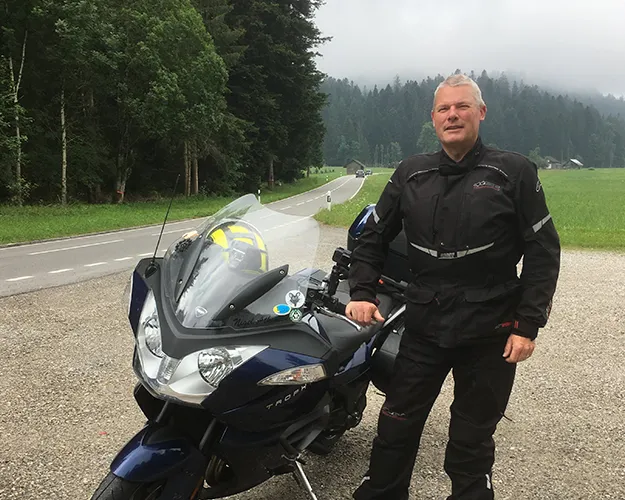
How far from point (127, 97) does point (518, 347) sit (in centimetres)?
2430

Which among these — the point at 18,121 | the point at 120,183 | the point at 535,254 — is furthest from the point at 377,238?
the point at 120,183

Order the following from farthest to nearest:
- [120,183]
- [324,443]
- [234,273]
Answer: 1. [120,183]
2. [324,443]
3. [234,273]

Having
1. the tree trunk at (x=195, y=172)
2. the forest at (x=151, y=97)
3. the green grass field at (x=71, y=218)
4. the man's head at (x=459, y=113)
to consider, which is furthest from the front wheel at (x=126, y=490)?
the tree trunk at (x=195, y=172)

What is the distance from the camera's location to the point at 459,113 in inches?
84.0

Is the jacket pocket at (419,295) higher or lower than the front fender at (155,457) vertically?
higher

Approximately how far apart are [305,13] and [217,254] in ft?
A: 130

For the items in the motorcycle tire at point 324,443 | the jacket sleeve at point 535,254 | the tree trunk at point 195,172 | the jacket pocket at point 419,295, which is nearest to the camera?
the jacket sleeve at point 535,254

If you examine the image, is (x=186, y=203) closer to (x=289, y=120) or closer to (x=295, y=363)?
(x=289, y=120)

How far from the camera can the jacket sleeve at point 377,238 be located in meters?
2.31

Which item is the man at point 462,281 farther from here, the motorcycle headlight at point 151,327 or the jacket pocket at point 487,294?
the motorcycle headlight at point 151,327

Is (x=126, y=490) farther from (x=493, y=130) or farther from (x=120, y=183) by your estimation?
(x=493, y=130)

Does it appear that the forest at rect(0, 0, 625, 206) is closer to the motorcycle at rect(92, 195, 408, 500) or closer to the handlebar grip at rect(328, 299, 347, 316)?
the motorcycle at rect(92, 195, 408, 500)

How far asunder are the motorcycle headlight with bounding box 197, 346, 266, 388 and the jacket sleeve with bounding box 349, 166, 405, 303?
26.2 inches

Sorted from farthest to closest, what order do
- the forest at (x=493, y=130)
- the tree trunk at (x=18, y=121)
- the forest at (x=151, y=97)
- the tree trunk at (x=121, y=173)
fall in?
1. the forest at (x=493, y=130)
2. the tree trunk at (x=121, y=173)
3. the forest at (x=151, y=97)
4. the tree trunk at (x=18, y=121)
